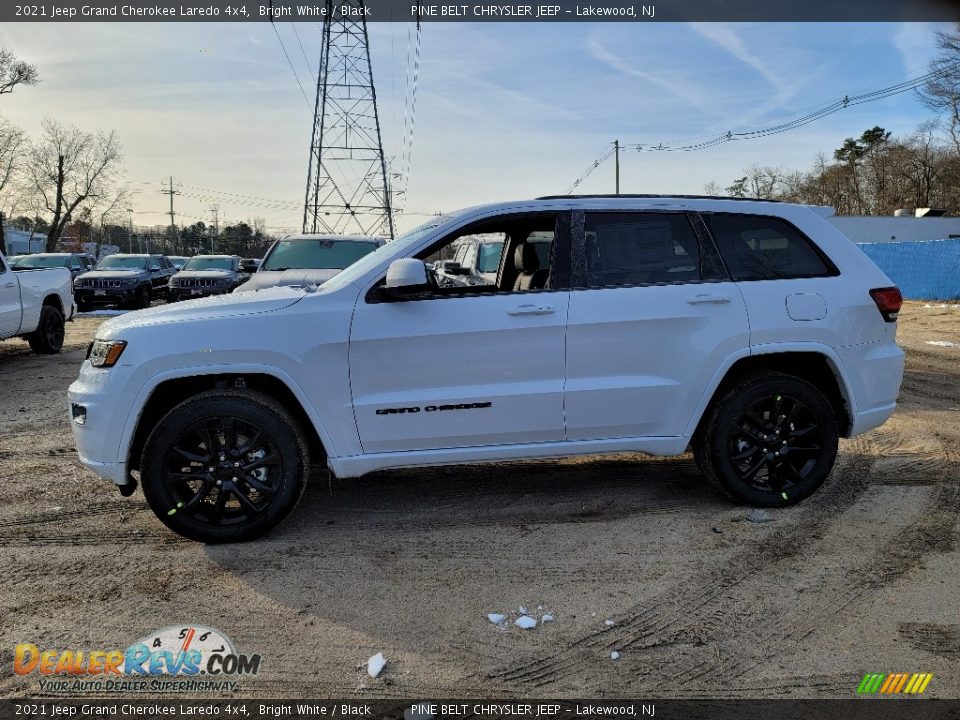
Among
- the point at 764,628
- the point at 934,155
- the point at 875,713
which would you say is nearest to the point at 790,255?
the point at 764,628

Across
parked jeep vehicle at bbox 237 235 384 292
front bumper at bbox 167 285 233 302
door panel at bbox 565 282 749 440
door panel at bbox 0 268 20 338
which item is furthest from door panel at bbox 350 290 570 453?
front bumper at bbox 167 285 233 302

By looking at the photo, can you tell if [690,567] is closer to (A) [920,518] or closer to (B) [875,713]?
(B) [875,713]

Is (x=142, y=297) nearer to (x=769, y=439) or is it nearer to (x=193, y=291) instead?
(x=193, y=291)

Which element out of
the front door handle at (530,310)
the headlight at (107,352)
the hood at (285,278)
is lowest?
the headlight at (107,352)

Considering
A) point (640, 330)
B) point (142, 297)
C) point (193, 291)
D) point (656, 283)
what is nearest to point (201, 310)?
point (640, 330)

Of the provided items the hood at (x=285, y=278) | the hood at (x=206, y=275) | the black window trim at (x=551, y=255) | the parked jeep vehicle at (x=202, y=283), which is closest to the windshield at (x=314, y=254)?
the hood at (x=285, y=278)

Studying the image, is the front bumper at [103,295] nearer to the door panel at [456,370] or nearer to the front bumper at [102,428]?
the front bumper at [102,428]

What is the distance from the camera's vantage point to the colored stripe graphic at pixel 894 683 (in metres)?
2.59

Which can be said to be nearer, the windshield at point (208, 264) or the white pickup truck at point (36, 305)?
the white pickup truck at point (36, 305)

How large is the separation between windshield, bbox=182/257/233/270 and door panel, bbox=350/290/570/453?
15802 millimetres

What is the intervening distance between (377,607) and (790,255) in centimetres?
328

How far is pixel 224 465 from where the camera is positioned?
12.7 feet

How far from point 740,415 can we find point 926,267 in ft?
74.3

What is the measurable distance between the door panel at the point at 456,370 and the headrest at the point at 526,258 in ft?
2.70
